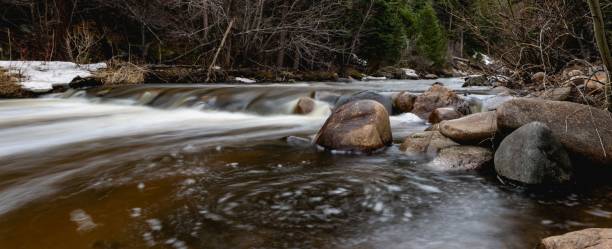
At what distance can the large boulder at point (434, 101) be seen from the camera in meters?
7.53

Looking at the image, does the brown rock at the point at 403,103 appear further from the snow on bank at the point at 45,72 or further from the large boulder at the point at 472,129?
the snow on bank at the point at 45,72

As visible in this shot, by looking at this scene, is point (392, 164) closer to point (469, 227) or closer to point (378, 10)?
point (469, 227)

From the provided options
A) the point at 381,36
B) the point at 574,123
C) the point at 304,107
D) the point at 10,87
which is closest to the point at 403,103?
the point at 304,107

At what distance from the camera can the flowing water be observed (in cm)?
265

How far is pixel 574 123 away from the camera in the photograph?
12.7ft

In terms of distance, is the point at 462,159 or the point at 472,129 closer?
the point at 462,159

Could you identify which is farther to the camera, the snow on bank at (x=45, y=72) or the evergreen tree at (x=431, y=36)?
the evergreen tree at (x=431, y=36)

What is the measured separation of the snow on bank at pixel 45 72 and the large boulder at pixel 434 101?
951 cm

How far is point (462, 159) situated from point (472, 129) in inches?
16.4

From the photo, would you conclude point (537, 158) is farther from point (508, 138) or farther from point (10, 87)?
point (10, 87)

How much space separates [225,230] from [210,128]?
15.0 feet

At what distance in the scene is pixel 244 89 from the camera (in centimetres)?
1090

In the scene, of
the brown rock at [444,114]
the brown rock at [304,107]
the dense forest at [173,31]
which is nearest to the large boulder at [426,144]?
the brown rock at [444,114]

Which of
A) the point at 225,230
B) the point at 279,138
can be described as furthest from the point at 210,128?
the point at 225,230
